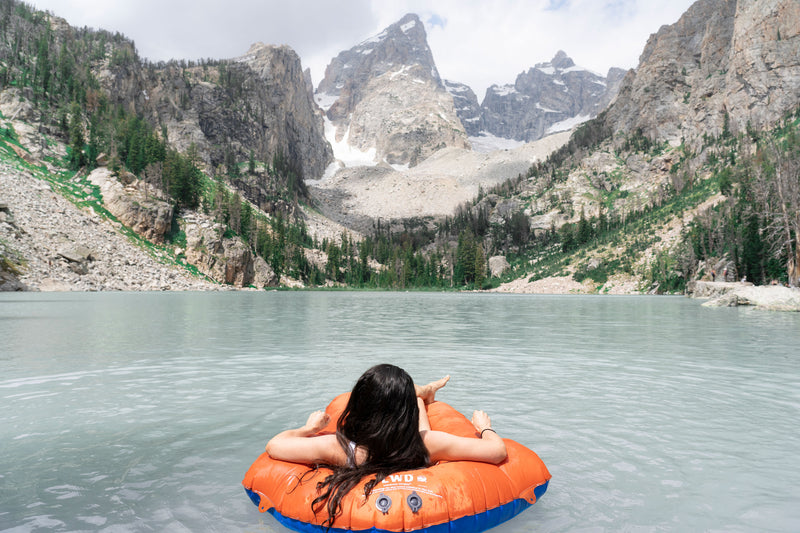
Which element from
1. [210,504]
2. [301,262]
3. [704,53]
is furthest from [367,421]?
[704,53]

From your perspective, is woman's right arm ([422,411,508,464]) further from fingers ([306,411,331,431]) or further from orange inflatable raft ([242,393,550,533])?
fingers ([306,411,331,431])

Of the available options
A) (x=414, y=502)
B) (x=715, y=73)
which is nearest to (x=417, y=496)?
(x=414, y=502)

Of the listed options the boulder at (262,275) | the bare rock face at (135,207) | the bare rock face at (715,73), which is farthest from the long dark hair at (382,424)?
the bare rock face at (715,73)

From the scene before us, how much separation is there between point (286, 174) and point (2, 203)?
10183cm

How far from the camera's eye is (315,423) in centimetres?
509

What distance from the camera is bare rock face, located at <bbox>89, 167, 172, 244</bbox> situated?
7406cm

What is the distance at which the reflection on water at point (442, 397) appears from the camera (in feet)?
14.9

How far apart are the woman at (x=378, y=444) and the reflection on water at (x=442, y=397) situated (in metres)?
0.72

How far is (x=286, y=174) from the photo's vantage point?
15350 centimetres

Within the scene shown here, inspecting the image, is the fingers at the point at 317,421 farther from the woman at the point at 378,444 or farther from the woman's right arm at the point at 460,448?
the woman's right arm at the point at 460,448

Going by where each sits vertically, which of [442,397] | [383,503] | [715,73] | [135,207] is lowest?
[442,397]

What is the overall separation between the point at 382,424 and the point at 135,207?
271 ft

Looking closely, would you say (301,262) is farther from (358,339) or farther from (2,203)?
(358,339)

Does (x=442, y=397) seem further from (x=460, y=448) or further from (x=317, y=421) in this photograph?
(x=460, y=448)
